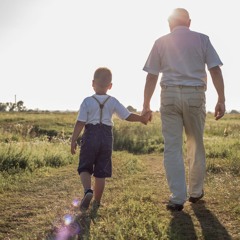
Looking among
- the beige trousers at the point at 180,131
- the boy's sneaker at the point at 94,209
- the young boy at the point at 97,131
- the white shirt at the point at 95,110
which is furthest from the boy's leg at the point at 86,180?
the beige trousers at the point at 180,131

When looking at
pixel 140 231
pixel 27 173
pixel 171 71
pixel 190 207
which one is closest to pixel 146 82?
pixel 171 71

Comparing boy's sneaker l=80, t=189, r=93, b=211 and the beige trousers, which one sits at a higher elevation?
the beige trousers

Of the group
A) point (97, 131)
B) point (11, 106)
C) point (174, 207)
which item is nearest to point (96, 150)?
point (97, 131)

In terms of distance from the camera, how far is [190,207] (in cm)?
516

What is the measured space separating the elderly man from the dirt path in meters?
0.37

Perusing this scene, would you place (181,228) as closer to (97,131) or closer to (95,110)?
(97,131)

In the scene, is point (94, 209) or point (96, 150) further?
point (96, 150)

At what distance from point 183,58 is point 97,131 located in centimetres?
138

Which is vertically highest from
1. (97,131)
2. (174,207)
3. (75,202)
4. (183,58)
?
(183,58)

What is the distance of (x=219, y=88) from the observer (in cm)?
520

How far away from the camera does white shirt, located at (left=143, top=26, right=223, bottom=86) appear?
5.13 metres

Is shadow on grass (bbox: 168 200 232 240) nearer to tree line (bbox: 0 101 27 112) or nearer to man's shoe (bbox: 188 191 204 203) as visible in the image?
man's shoe (bbox: 188 191 204 203)

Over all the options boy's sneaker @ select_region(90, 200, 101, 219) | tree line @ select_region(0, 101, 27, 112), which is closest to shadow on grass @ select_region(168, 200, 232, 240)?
boy's sneaker @ select_region(90, 200, 101, 219)

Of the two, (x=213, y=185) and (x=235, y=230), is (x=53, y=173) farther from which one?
(x=235, y=230)
